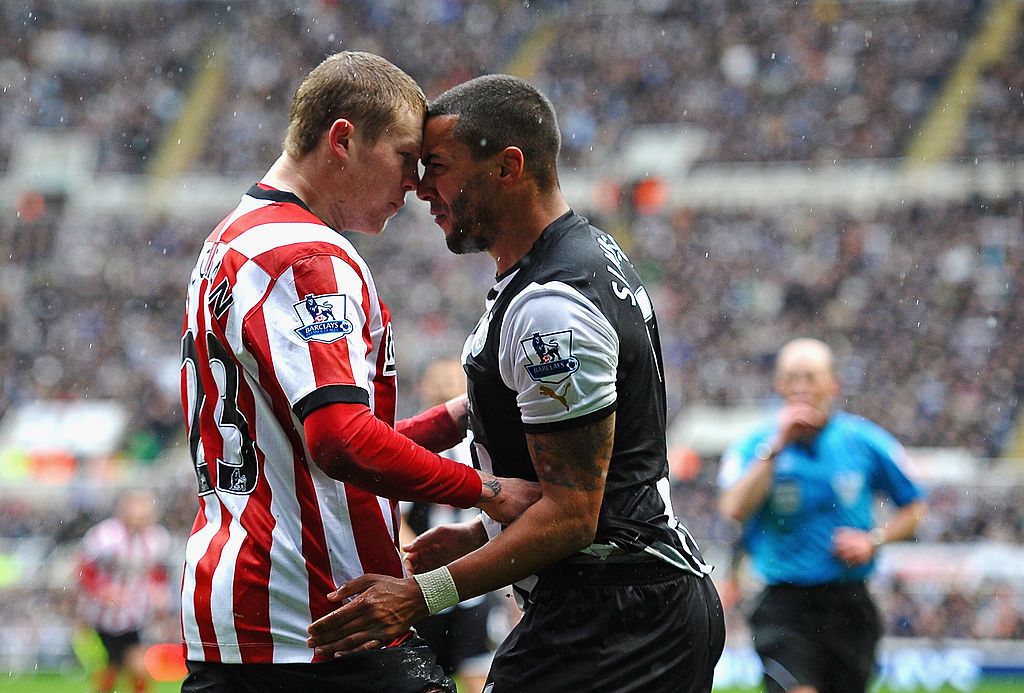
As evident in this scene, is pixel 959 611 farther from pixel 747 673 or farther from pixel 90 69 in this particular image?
pixel 90 69

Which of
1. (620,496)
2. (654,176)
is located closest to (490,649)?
(620,496)

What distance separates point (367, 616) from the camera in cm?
301

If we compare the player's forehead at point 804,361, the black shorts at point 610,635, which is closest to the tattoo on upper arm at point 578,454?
the black shorts at point 610,635

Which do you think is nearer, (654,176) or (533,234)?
(533,234)

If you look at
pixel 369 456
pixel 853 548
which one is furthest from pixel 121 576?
pixel 369 456

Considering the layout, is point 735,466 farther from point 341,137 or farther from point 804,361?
point 341,137

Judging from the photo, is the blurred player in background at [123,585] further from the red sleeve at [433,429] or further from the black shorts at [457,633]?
the red sleeve at [433,429]

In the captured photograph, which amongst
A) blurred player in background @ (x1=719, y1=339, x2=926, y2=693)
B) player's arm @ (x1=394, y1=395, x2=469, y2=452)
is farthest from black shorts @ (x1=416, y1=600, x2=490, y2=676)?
player's arm @ (x1=394, y1=395, x2=469, y2=452)

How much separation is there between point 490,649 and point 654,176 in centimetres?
1865

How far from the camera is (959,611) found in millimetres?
14578

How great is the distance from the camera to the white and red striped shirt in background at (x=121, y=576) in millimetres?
11320

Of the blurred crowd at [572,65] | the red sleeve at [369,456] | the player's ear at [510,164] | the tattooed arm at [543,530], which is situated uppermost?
the blurred crowd at [572,65]

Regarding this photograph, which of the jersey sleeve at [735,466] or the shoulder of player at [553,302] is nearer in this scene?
the shoulder of player at [553,302]

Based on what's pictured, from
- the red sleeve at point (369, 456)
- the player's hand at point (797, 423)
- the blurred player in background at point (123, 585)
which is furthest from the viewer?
the blurred player in background at point (123, 585)
